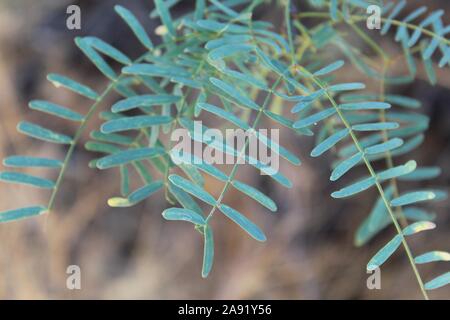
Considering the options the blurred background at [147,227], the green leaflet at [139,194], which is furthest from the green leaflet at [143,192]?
the blurred background at [147,227]

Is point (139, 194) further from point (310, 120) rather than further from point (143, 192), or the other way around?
point (310, 120)

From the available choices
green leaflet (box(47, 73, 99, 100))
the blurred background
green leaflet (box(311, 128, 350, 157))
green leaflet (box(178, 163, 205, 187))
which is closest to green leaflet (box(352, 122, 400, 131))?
green leaflet (box(311, 128, 350, 157))

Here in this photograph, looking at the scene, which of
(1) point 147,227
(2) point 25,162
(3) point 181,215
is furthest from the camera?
(1) point 147,227

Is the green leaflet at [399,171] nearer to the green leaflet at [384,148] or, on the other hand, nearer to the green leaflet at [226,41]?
the green leaflet at [384,148]

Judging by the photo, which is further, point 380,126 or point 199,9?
point 199,9

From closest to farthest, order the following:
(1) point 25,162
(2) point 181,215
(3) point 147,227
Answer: (2) point 181,215
(1) point 25,162
(3) point 147,227

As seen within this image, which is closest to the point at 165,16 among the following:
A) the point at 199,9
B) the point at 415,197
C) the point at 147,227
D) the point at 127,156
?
the point at 199,9
